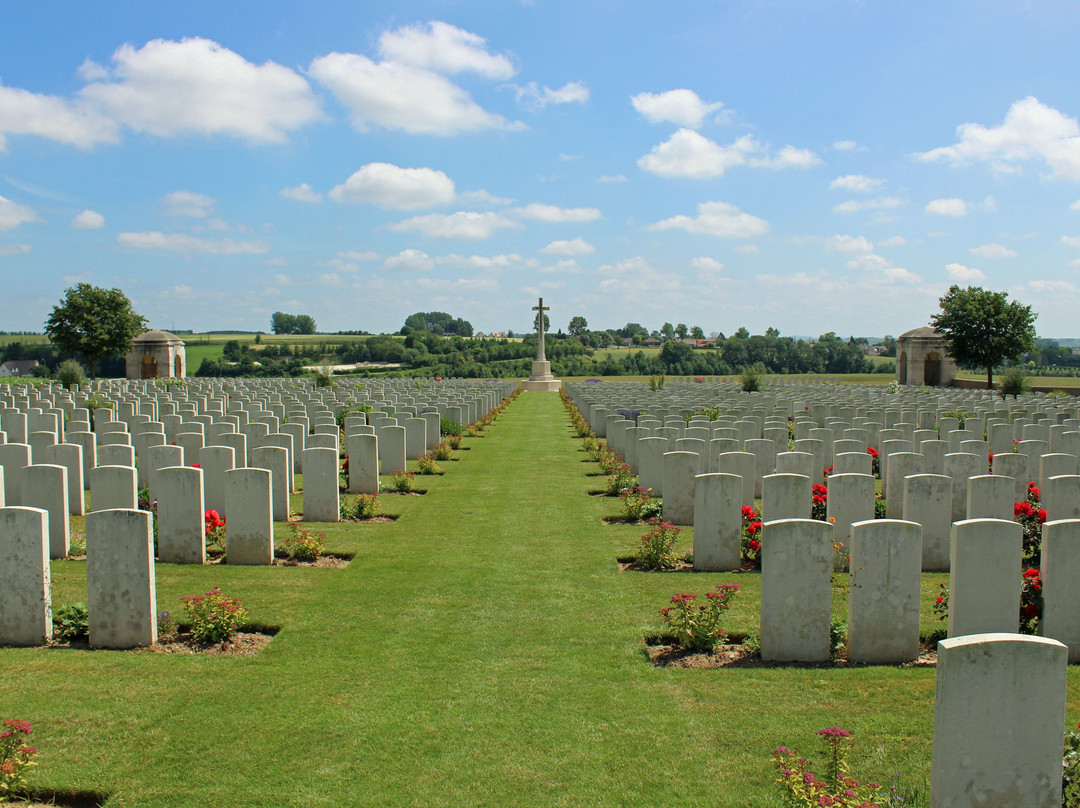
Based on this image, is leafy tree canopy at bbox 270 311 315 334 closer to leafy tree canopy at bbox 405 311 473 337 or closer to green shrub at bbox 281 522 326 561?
leafy tree canopy at bbox 405 311 473 337

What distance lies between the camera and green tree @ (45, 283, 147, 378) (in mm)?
51562

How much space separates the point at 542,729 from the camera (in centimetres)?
479

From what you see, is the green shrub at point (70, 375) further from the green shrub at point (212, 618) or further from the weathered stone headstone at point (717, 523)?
the weathered stone headstone at point (717, 523)

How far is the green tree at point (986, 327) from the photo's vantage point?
142ft

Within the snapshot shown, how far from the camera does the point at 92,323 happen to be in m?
51.6

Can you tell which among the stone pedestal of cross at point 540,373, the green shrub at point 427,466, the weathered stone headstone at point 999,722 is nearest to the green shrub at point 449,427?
the green shrub at point 427,466

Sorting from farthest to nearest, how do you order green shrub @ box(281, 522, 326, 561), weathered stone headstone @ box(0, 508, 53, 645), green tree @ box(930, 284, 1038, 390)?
green tree @ box(930, 284, 1038, 390)
green shrub @ box(281, 522, 326, 561)
weathered stone headstone @ box(0, 508, 53, 645)

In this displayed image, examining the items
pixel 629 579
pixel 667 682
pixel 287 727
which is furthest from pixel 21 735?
pixel 629 579

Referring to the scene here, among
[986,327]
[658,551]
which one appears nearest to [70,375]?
[658,551]

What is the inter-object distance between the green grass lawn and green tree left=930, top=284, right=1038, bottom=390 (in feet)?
136

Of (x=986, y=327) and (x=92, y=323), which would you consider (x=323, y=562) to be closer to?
(x=986, y=327)

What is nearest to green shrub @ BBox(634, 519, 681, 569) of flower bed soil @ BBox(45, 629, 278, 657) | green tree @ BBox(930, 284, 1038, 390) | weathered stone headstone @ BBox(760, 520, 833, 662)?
weathered stone headstone @ BBox(760, 520, 833, 662)

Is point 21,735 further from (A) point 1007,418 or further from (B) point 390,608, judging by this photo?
(A) point 1007,418

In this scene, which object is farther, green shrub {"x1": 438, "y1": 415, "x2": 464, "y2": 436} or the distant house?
the distant house
